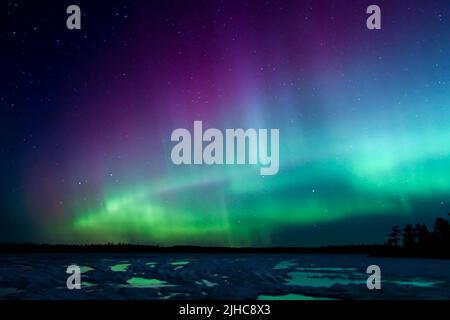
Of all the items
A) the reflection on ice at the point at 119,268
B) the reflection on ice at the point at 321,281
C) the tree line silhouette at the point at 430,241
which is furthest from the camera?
the tree line silhouette at the point at 430,241

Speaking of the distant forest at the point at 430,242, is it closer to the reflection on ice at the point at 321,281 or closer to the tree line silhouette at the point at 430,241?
the tree line silhouette at the point at 430,241

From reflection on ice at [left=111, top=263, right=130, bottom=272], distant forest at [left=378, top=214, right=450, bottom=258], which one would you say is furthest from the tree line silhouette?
reflection on ice at [left=111, top=263, right=130, bottom=272]

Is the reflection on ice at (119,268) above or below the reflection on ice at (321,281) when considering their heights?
below

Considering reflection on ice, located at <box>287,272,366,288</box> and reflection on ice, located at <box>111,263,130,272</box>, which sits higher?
reflection on ice, located at <box>287,272,366,288</box>

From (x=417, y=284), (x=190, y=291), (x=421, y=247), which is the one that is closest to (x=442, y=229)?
(x=421, y=247)

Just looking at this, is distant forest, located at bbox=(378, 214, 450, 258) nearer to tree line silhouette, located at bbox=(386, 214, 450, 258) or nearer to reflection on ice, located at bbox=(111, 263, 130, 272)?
tree line silhouette, located at bbox=(386, 214, 450, 258)

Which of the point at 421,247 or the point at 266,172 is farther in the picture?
the point at 421,247

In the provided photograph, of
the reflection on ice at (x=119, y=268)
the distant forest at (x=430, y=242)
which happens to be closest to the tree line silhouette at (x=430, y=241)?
the distant forest at (x=430, y=242)

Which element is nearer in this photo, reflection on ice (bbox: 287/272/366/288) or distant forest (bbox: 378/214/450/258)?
reflection on ice (bbox: 287/272/366/288)
